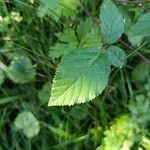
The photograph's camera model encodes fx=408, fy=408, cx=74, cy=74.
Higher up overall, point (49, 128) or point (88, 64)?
point (88, 64)

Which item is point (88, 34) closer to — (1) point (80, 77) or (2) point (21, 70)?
(2) point (21, 70)

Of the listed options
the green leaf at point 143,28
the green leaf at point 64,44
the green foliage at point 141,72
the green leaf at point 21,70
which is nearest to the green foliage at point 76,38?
the green leaf at point 64,44

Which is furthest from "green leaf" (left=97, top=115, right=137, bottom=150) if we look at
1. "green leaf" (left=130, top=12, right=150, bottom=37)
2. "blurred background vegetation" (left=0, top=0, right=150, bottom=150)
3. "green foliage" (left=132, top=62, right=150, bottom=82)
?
"green leaf" (left=130, top=12, right=150, bottom=37)

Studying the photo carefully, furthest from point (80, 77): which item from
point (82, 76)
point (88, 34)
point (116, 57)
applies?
point (88, 34)

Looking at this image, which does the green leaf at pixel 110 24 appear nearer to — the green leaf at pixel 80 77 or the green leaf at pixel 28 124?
the green leaf at pixel 80 77

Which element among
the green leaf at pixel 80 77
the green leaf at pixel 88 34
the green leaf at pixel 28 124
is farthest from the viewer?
the green leaf at pixel 28 124

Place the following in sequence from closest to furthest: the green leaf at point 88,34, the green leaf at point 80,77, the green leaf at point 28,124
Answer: the green leaf at point 80,77
the green leaf at point 88,34
the green leaf at point 28,124

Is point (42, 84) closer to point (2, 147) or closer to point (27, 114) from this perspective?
point (27, 114)

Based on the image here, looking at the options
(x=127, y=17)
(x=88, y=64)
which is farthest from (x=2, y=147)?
(x=88, y=64)
